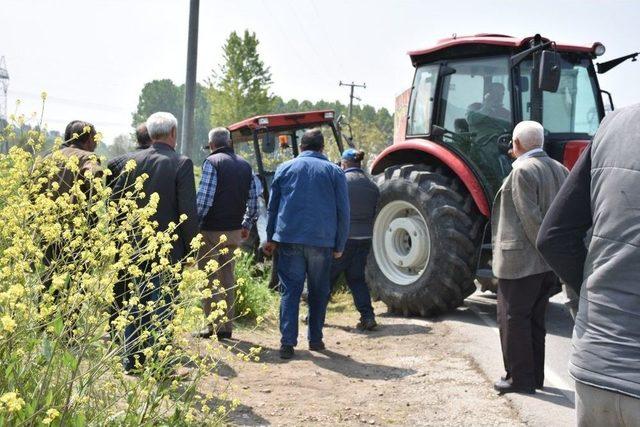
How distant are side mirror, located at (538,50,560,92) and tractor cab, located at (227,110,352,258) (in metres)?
3.90

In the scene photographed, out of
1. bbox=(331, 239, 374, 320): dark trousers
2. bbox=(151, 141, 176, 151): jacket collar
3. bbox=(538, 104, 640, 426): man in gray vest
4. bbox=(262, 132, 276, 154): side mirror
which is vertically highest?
bbox=(262, 132, 276, 154): side mirror

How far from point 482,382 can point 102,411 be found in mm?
3343

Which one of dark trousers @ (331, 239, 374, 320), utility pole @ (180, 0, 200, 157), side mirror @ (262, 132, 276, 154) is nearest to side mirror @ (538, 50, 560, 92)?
dark trousers @ (331, 239, 374, 320)

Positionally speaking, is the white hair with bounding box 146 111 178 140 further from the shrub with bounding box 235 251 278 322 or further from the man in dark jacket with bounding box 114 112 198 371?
the shrub with bounding box 235 251 278 322

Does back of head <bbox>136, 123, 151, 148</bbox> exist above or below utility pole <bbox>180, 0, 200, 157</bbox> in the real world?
below

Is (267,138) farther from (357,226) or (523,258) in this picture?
(523,258)

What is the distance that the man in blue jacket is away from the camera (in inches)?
263

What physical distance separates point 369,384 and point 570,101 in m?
3.83

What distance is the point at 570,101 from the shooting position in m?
8.09

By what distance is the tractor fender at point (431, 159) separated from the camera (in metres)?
7.97

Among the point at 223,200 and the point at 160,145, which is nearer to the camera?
the point at 160,145

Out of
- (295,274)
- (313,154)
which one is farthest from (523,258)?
(313,154)

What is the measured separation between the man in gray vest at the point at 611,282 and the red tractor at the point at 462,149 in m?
5.04

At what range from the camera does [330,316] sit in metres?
8.81
